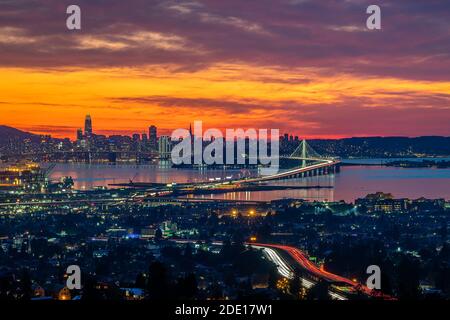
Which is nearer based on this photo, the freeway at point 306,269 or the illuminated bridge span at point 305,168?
the freeway at point 306,269

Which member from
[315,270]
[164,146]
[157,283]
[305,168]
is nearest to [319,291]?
[157,283]

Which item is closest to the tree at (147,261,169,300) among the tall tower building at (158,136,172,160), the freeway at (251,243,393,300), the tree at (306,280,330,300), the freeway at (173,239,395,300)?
the tree at (306,280,330,300)

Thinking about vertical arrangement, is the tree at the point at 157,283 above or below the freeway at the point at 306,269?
above

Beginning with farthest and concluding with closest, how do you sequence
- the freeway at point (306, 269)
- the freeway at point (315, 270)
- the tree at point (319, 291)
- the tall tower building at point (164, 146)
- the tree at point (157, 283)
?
the tall tower building at point (164, 146) → the freeway at point (315, 270) → the freeway at point (306, 269) → the tree at point (319, 291) → the tree at point (157, 283)

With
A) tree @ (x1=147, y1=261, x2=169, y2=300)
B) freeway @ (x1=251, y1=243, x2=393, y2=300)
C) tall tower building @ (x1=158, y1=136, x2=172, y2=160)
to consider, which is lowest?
freeway @ (x1=251, y1=243, x2=393, y2=300)

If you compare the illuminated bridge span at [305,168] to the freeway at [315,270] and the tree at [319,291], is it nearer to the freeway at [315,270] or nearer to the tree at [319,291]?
the freeway at [315,270]

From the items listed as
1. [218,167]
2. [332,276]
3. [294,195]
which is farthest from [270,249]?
[218,167]

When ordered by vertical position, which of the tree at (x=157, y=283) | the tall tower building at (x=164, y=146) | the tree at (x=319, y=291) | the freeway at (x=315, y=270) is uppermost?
the tall tower building at (x=164, y=146)

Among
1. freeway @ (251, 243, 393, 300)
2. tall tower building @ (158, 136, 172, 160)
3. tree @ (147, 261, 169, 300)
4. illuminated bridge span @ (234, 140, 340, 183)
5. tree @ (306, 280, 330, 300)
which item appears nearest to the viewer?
tree @ (147, 261, 169, 300)

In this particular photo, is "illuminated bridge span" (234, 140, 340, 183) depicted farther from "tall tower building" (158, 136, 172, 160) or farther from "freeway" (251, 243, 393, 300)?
"freeway" (251, 243, 393, 300)

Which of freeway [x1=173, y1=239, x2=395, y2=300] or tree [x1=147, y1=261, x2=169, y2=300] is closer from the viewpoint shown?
tree [x1=147, y1=261, x2=169, y2=300]

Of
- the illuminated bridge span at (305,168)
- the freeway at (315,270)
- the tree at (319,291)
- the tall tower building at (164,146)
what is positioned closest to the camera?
the tree at (319,291)

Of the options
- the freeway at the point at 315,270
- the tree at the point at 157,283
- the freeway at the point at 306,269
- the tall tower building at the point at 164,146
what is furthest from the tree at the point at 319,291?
the tall tower building at the point at 164,146

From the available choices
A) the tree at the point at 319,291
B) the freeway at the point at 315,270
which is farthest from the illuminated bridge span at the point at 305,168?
the tree at the point at 319,291
